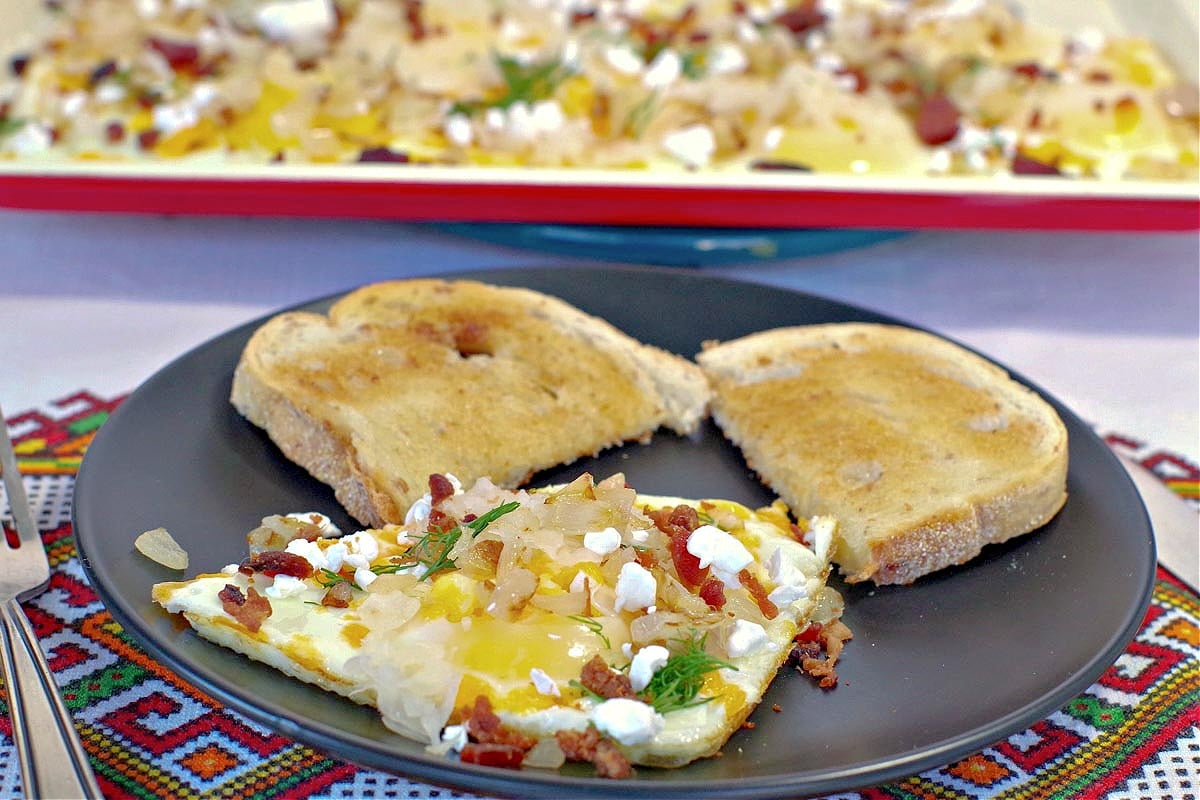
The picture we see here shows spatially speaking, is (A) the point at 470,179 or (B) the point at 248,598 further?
(A) the point at 470,179

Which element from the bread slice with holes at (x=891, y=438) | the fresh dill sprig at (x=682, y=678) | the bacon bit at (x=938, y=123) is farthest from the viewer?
the bacon bit at (x=938, y=123)

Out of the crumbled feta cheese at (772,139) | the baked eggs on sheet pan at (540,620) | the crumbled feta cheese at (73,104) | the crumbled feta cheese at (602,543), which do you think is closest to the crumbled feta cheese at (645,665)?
the baked eggs on sheet pan at (540,620)

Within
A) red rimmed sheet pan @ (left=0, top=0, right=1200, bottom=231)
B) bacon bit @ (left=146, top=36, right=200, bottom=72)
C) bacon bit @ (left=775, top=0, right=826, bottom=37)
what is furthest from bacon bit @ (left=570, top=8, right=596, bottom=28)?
red rimmed sheet pan @ (left=0, top=0, right=1200, bottom=231)

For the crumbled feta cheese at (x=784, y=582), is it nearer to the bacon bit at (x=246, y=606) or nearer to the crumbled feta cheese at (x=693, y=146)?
the bacon bit at (x=246, y=606)

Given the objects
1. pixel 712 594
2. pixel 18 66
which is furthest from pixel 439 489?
pixel 18 66

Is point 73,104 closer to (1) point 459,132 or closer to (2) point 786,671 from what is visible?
(1) point 459,132

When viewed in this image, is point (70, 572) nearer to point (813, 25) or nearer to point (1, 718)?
point (1, 718)

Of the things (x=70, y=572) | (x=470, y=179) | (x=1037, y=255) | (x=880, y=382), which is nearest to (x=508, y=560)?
(x=70, y=572)
